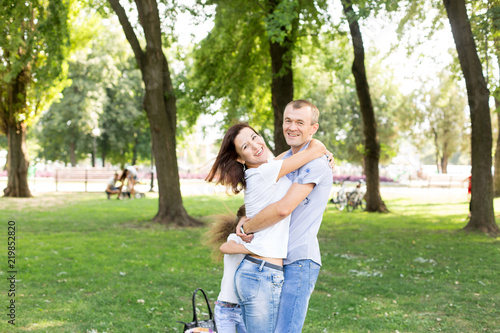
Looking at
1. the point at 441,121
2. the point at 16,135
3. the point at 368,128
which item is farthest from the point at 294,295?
the point at 441,121

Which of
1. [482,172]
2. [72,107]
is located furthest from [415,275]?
[72,107]

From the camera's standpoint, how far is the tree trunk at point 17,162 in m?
24.6

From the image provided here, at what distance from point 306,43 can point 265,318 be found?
61.4 feet

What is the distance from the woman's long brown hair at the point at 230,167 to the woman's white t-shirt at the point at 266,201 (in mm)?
75

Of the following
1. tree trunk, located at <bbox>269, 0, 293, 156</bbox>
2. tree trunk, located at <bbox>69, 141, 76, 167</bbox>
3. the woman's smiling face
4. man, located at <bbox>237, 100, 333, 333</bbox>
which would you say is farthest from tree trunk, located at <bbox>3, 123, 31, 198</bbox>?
tree trunk, located at <bbox>69, 141, 76, 167</bbox>

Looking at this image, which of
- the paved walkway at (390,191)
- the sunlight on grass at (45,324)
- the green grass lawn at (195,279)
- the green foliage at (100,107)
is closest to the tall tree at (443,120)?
the paved walkway at (390,191)

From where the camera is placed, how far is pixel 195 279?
8461 millimetres

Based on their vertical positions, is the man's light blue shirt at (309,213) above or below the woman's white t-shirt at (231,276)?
above

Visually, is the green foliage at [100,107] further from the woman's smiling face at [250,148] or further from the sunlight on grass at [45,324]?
the woman's smiling face at [250,148]

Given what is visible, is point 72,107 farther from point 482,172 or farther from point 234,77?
point 482,172

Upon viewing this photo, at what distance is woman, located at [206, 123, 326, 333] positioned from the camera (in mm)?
2814

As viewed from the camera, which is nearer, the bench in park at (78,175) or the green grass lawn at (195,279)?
the green grass lawn at (195,279)

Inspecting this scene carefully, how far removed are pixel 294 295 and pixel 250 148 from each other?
88 cm

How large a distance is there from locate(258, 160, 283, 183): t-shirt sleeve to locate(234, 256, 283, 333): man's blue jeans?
46 cm
